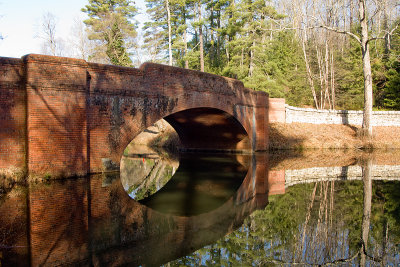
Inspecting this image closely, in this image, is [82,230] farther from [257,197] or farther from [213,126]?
[213,126]

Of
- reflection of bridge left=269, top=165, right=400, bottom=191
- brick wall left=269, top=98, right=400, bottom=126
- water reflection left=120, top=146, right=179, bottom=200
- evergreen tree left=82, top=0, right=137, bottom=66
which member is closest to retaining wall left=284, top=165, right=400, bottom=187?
reflection of bridge left=269, top=165, right=400, bottom=191

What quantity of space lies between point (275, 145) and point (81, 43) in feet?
75.7

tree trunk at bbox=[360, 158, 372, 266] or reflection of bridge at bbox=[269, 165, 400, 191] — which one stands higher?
reflection of bridge at bbox=[269, 165, 400, 191]

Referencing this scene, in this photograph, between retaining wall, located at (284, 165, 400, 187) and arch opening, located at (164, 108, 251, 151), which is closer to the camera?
retaining wall, located at (284, 165, 400, 187)

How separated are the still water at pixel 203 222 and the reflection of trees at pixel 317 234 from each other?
2cm

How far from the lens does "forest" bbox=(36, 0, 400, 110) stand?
2544 centimetres

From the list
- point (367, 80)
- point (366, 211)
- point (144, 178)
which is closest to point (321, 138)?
point (367, 80)

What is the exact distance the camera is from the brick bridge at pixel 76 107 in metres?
8.87

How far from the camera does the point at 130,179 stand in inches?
437

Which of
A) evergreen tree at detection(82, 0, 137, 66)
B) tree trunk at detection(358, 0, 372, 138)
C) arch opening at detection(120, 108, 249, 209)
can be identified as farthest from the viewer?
evergreen tree at detection(82, 0, 137, 66)

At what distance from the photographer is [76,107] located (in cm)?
962

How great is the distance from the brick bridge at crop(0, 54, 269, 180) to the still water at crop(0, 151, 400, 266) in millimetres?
700

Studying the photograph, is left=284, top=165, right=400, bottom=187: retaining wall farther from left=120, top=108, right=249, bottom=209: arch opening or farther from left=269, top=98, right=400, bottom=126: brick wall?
left=269, top=98, right=400, bottom=126: brick wall

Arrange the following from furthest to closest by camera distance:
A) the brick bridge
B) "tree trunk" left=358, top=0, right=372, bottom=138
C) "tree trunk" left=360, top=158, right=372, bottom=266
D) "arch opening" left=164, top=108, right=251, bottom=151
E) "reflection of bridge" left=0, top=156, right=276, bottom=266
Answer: "tree trunk" left=358, top=0, right=372, bottom=138 → "arch opening" left=164, top=108, right=251, bottom=151 → the brick bridge → "tree trunk" left=360, top=158, right=372, bottom=266 → "reflection of bridge" left=0, top=156, right=276, bottom=266
